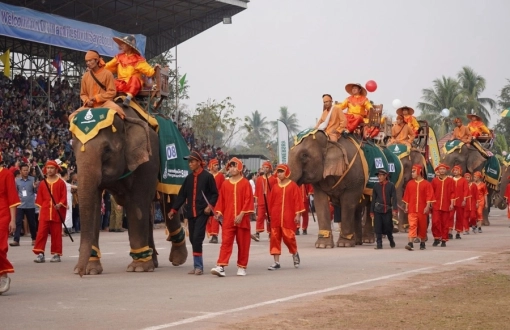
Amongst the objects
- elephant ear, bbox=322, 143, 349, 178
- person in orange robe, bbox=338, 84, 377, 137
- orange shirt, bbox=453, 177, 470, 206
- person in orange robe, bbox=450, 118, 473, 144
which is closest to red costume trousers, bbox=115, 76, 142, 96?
elephant ear, bbox=322, 143, 349, 178

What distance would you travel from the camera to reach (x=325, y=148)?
816 inches

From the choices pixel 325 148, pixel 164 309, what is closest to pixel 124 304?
pixel 164 309

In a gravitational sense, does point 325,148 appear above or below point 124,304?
above

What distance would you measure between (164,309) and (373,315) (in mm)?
2169

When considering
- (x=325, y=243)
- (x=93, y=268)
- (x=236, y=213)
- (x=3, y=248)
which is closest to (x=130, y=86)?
(x=236, y=213)

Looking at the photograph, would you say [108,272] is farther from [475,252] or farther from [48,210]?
[475,252]

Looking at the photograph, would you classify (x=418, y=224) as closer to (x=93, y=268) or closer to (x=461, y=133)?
(x=93, y=268)

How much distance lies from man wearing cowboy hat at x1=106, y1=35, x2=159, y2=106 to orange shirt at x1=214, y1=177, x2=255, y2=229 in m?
2.32

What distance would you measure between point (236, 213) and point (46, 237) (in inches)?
181

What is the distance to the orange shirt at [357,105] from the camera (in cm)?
2212

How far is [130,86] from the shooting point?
1556 cm

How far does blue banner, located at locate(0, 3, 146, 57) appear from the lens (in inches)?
1286

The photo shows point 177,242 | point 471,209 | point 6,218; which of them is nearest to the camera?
point 6,218

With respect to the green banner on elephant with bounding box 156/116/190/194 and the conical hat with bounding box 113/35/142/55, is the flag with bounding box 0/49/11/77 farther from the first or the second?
the green banner on elephant with bounding box 156/116/190/194
